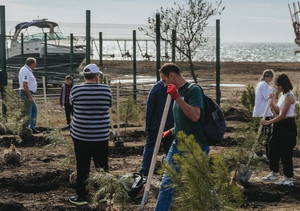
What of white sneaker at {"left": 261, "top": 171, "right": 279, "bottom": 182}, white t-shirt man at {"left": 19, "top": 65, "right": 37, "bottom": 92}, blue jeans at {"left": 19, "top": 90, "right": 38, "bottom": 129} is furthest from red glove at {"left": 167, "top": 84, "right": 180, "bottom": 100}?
white t-shirt man at {"left": 19, "top": 65, "right": 37, "bottom": 92}

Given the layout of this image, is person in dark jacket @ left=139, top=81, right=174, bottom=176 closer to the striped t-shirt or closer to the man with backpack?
the striped t-shirt

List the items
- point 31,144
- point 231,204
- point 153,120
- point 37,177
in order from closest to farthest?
point 231,204 → point 153,120 → point 37,177 → point 31,144

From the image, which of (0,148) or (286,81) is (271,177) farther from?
(0,148)

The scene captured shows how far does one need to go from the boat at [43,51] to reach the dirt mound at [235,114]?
397 inches

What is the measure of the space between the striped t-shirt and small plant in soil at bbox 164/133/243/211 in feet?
8.13

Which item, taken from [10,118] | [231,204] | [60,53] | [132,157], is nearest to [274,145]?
[132,157]

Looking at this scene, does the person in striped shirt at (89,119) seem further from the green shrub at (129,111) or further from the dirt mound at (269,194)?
the green shrub at (129,111)

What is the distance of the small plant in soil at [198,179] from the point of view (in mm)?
4332

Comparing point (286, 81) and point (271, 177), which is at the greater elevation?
point (286, 81)

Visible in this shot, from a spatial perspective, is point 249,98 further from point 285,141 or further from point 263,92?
point 285,141

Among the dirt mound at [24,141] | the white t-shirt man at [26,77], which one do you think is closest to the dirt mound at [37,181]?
the dirt mound at [24,141]

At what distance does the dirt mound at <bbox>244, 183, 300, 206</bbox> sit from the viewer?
757 cm

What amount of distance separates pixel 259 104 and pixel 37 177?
11.8ft

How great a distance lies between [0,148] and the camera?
35.2 ft
